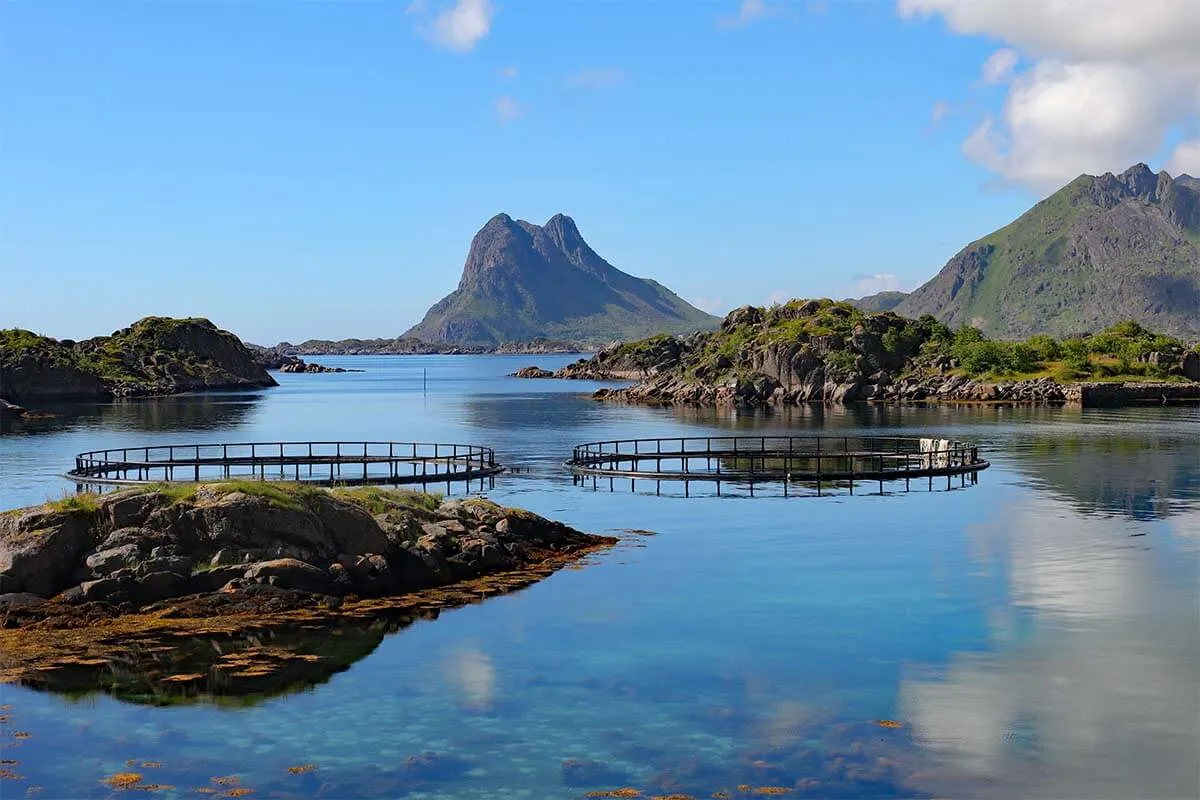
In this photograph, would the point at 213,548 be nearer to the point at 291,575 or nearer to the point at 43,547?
the point at 291,575

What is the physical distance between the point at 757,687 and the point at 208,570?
788 inches

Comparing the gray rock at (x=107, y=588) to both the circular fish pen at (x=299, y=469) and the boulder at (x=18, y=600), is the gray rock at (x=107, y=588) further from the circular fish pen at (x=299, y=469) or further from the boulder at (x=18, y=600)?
the circular fish pen at (x=299, y=469)

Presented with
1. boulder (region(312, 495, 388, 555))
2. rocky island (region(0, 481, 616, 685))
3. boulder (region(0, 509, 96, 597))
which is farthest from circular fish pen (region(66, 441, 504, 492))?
boulder (region(0, 509, 96, 597))

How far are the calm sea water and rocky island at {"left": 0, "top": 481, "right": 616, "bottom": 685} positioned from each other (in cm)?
326

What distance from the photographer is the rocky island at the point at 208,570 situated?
40094 millimetres

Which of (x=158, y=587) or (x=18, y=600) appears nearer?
(x=18, y=600)

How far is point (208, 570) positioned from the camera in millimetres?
44406

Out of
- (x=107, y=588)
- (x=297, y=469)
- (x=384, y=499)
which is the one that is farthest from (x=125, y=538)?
(x=297, y=469)

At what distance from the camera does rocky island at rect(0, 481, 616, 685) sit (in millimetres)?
40094

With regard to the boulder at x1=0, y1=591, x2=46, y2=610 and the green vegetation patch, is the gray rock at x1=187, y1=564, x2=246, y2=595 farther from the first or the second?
the green vegetation patch

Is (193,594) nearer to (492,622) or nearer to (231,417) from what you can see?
(492,622)

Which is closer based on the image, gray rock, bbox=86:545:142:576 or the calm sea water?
the calm sea water

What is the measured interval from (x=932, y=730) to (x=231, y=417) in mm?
160177

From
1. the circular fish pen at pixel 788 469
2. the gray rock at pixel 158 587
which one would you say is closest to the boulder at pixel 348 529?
the gray rock at pixel 158 587
